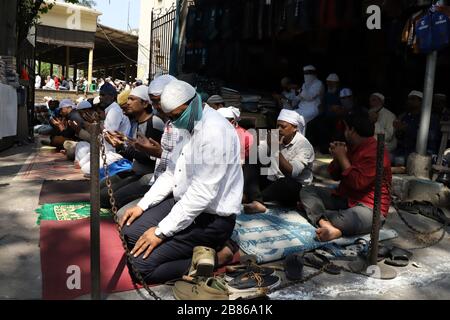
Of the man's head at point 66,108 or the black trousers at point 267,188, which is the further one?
the man's head at point 66,108

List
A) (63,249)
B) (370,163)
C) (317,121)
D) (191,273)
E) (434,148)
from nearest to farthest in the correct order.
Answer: (191,273) < (63,249) < (370,163) < (434,148) < (317,121)

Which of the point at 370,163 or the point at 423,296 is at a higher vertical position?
the point at 370,163

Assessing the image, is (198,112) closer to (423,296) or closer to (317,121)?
(423,296)

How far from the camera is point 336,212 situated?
414 cm

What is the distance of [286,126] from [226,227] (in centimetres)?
185

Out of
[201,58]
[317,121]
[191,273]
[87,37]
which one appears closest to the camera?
[191,273]

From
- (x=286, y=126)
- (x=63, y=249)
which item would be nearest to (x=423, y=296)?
(x=286, y=126)

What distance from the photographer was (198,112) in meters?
3.07

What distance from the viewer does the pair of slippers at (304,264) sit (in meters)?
3.32

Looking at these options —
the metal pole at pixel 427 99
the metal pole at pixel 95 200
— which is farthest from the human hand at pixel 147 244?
the metal pole at pixel 427 99

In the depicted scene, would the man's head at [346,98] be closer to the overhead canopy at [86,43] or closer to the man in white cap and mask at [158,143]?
the man in white cap and mask at [158,143]

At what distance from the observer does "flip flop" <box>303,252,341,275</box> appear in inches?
137

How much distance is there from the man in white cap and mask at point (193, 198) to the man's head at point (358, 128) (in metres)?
1.45

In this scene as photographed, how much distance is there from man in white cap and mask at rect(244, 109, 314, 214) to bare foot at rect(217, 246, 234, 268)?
134 cm
